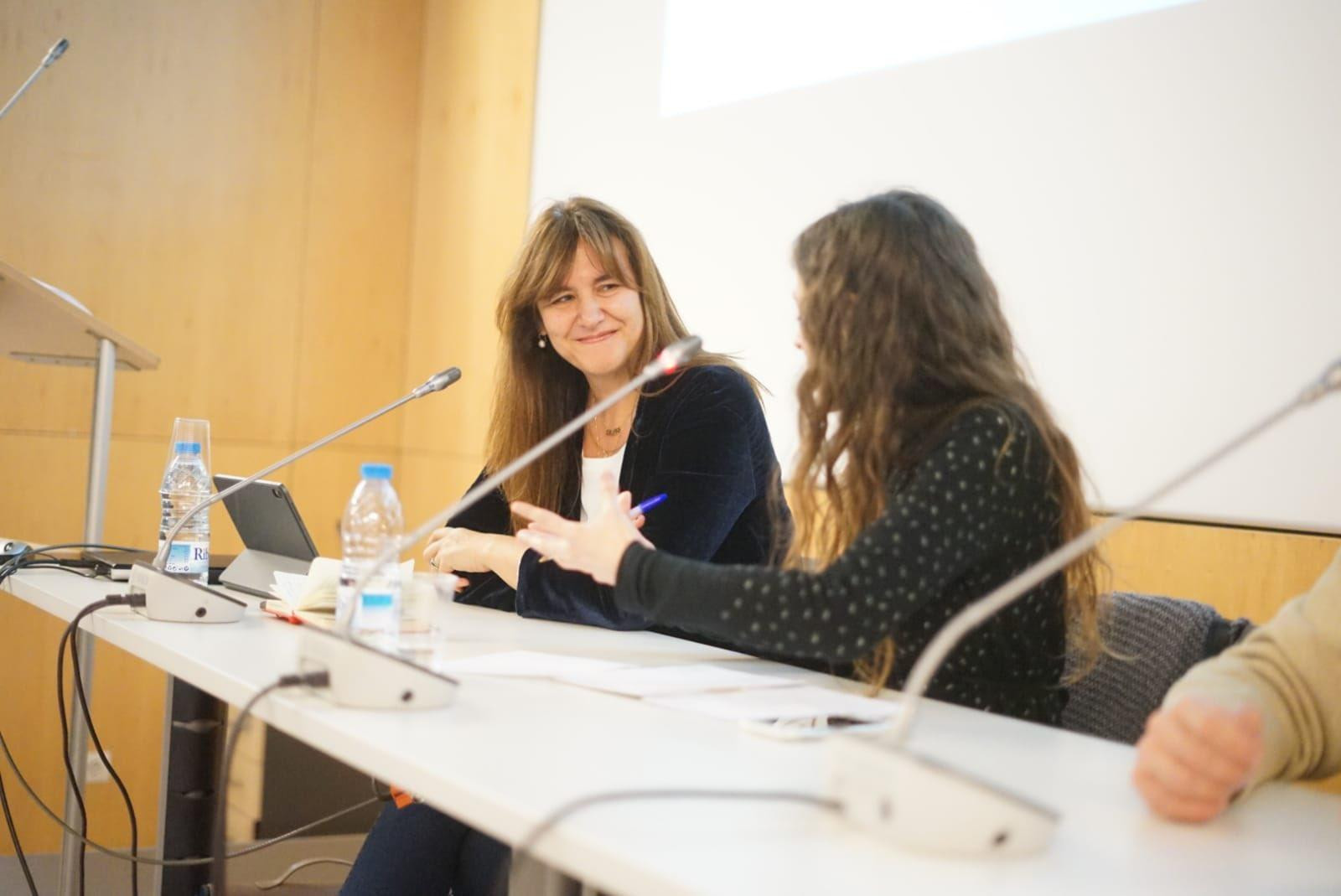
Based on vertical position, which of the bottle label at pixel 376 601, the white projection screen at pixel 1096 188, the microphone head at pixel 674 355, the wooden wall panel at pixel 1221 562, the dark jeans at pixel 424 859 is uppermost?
the white projection screen at pixel 1096 188

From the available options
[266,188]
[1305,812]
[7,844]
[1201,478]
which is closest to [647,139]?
[266,188]

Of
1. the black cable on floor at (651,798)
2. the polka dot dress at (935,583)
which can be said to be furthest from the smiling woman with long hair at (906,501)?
the black cable on floor at (651,798)

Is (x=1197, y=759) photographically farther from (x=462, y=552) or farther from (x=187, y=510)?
(x=187, y=510)

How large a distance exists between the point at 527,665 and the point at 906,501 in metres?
0.44

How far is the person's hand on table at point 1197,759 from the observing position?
0.88m

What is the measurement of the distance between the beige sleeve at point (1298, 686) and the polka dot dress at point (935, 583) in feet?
0.78

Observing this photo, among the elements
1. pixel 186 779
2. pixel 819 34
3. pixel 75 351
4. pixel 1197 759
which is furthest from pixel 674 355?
pixel 819 34

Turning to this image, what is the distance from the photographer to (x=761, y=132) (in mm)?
3025

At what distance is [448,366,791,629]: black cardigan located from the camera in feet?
5.92

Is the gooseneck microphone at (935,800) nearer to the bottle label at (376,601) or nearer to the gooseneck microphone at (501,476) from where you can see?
the gooseneck microphone at (501,476)

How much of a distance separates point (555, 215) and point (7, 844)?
234cm

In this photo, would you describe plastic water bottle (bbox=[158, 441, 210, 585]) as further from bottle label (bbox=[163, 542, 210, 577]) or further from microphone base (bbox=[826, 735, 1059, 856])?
microphone base (bbox=[826, 735, 1059, 856])

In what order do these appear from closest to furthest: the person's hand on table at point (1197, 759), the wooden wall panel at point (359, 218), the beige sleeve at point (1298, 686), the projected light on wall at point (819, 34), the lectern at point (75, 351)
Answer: the person's hand on table at point (1197, 759)
the beige sleeve at point (1298, 686)
the lectern at point (75, 351)
the projected light on wall at point (819, 34)
the wooden wall panel at point (359, 218)

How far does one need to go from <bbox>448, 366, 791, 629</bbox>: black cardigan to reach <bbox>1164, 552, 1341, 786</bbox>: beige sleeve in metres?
0.86
